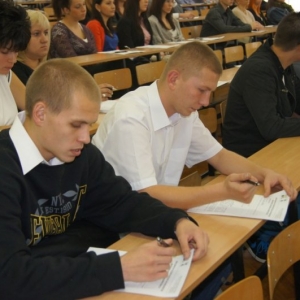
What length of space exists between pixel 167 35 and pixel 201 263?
16.3 ft

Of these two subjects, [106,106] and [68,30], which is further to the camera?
[68,30]

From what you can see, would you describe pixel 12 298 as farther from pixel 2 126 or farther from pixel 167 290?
pixel 2 126

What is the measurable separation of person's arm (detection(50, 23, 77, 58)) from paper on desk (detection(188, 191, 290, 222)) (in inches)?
121

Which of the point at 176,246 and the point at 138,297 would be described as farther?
the point at 176,246

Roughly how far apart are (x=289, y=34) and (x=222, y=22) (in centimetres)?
431

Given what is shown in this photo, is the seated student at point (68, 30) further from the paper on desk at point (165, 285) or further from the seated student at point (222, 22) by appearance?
the paper on desk at point (165, 285)

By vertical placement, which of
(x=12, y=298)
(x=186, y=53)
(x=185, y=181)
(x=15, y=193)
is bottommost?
(x=185, y=181)

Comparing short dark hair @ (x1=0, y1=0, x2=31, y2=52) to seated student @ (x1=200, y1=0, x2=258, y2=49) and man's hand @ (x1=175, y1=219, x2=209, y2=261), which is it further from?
seated student @ (x1=200, y1=0, x2=258, y2=49)

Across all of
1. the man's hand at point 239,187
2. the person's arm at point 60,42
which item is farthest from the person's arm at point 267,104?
the person's arm at point 60,42

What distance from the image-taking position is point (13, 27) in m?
1.96

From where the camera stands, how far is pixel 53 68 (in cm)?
132

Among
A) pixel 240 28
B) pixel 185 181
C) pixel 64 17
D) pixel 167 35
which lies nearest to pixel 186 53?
pixel 185 181

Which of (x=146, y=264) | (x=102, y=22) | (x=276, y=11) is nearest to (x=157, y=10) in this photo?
(x=102, y=22)

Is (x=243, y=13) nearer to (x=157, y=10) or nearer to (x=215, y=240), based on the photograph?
(x=157, y=10)
